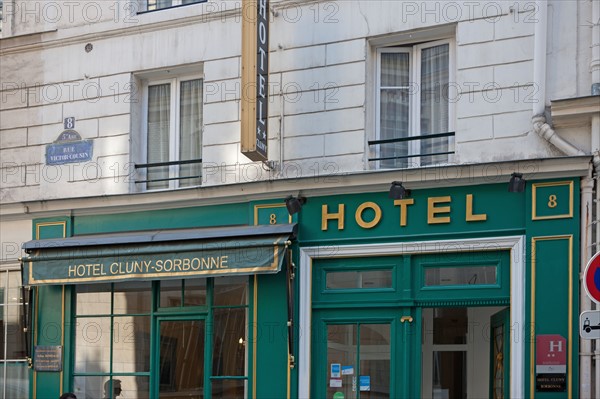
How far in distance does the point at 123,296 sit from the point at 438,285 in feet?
16.4

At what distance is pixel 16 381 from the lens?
16.4 meters

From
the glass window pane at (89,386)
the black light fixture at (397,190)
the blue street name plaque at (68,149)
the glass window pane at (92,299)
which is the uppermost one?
the blue street name plaque at (68,149)

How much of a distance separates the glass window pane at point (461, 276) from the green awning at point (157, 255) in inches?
78.7

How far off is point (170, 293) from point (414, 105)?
4.56 meters

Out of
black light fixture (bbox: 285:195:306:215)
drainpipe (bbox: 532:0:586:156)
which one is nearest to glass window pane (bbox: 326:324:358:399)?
black light fixture (bbox: 285:195:306:215)

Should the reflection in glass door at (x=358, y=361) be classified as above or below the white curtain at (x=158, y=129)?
below

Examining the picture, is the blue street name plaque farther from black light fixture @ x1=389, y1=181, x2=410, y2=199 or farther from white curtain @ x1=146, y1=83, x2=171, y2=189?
black light fixture @ x1=389, y1=181, x2=410, y2=199

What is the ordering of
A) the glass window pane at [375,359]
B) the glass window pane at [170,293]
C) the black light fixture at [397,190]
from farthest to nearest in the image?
1. the glass window pane at [170,293]
2. the glass window pane at [375,359]
3. the black light fixture at [397,190]

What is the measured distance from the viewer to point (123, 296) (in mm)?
15828

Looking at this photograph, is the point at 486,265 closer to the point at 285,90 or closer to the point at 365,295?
the point at 365,295

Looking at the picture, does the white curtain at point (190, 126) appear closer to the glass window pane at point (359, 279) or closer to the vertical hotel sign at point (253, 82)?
the vertical hotel sign at point (253, 82)

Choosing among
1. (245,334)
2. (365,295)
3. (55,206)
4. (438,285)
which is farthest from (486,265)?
(55,206)

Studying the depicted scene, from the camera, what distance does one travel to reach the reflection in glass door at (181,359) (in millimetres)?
15172

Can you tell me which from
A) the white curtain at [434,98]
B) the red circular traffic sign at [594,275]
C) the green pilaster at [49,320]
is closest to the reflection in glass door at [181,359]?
the green pilaster at [49,320]
